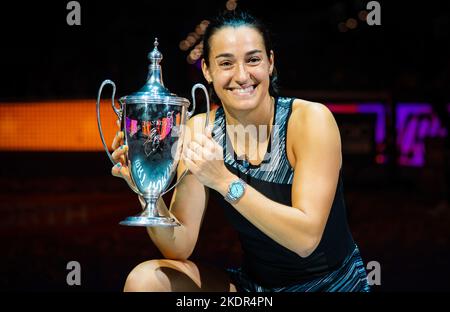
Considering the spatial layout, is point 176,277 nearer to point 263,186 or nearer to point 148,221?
point 148,221

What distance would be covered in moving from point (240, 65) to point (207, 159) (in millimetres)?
310

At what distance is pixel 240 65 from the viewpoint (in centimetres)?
165

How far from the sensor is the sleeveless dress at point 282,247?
168 cm

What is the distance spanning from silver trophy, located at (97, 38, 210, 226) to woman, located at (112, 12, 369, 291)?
0.05 metres

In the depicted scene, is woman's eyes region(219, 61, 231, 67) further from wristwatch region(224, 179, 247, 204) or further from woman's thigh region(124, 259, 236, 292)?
woman's thigh region(124, 259, 236, 292)

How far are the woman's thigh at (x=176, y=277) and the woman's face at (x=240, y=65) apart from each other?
0.41 meters

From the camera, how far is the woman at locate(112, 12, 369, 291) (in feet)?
5.24

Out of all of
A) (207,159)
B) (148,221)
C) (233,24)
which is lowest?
(148,221)
